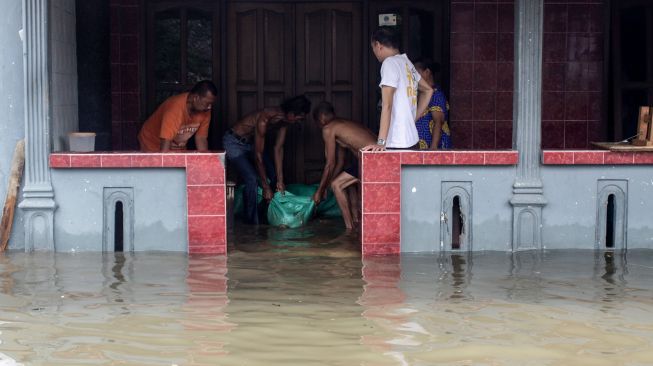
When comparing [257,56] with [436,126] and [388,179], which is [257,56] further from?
[388,179]

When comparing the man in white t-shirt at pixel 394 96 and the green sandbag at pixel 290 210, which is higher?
the man in white t-shirt at pixel 394 96

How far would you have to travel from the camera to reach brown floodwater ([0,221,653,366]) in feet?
18.5

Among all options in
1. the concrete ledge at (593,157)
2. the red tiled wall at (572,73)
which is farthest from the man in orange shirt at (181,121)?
the red tiled wall at (572,73)

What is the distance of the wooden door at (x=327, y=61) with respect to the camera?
1171 centimetres

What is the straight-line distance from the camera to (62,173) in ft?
28.6

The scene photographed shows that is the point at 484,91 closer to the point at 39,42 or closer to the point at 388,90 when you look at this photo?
the point at 388,90

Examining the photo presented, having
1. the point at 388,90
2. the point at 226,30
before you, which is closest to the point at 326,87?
the point at 226,30

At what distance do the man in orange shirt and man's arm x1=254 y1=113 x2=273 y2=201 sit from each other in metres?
0.67

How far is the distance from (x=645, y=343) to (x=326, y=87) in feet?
21.3

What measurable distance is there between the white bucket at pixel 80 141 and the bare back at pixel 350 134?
2.31m

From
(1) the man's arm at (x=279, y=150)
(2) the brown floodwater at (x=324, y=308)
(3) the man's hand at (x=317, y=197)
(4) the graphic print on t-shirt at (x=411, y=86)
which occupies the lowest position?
(2) the brown floodwater at (x=324, y=308)

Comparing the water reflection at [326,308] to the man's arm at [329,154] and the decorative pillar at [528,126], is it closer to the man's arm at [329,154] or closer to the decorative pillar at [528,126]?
the decorative pillar at [528,126]

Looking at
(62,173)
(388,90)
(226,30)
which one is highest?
(226,30)

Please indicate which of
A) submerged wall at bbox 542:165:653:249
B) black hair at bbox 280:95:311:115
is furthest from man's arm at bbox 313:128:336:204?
submerged wall at bbox 542:165:653:249
